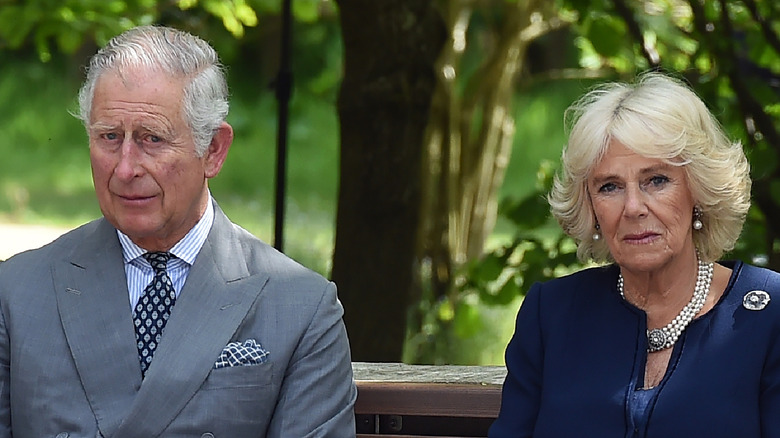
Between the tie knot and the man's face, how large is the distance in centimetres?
10

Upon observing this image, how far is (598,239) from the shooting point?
2678 millimetres

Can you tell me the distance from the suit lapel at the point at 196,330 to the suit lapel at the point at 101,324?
5cm

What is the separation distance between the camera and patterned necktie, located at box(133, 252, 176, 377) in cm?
255

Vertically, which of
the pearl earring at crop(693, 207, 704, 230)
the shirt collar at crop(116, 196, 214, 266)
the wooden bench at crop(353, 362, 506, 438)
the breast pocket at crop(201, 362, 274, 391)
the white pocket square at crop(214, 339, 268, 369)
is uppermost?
the pearl earring at crop(693, 207, 704, 230)

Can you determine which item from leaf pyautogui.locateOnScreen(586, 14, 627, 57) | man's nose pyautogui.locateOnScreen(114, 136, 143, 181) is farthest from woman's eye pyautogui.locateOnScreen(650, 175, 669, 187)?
leaf pyautogui.locateOnScreen(586, 14, 627, 57)

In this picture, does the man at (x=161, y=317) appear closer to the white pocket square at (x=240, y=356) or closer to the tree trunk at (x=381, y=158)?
the white pocket square at (x=240, y=356)

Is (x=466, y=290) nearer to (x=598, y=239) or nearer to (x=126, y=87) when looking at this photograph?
(x=598, y=239)

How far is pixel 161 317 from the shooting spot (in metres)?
2.58

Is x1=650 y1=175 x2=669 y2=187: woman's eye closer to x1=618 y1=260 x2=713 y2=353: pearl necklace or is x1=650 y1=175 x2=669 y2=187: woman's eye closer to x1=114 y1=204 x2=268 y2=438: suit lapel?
x1=618 y1=260 x2=713 y2=353: pearl necklace

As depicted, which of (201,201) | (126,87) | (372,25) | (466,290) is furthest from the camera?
(466,290)

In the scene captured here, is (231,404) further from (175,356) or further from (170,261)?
(170,261)

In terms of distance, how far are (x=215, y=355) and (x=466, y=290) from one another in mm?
2358

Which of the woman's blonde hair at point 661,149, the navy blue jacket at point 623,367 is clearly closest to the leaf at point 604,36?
the woman's blonde hair at point 661,149

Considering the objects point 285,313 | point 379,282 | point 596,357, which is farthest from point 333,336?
point 379,282
